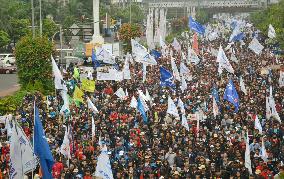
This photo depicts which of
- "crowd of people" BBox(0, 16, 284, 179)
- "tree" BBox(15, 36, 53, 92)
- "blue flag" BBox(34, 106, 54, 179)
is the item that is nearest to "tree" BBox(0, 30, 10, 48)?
"tree" BBox(15, 36, 53, 92)

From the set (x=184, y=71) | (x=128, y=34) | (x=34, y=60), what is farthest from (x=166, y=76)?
(x=128, y=34)

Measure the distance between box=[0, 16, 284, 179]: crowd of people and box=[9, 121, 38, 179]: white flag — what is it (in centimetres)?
332

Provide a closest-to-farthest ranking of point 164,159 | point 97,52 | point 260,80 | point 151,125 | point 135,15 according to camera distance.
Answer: point 164,159
point 151,125
point 260,80
point 97,52
point 135,15

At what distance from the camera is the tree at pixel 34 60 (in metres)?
33.9

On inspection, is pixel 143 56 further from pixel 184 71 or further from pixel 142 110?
pixel 142 110

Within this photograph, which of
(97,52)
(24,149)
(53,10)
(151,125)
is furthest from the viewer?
(53,10)

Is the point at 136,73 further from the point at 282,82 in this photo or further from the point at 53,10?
the point at 53,10

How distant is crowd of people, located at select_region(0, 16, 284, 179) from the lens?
55.7ft

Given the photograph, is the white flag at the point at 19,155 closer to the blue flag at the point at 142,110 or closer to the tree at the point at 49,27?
the blue flag at the point at 142,110

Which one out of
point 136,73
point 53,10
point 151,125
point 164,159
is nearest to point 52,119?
point 151,125

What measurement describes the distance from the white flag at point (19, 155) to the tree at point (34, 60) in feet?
69.0

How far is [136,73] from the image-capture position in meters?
37.9

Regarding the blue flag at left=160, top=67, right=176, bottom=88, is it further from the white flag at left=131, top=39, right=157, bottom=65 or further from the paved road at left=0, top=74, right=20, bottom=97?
the paved road at left=0, top=74, right=20, bottom=97

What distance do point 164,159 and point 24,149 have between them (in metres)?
5.65
